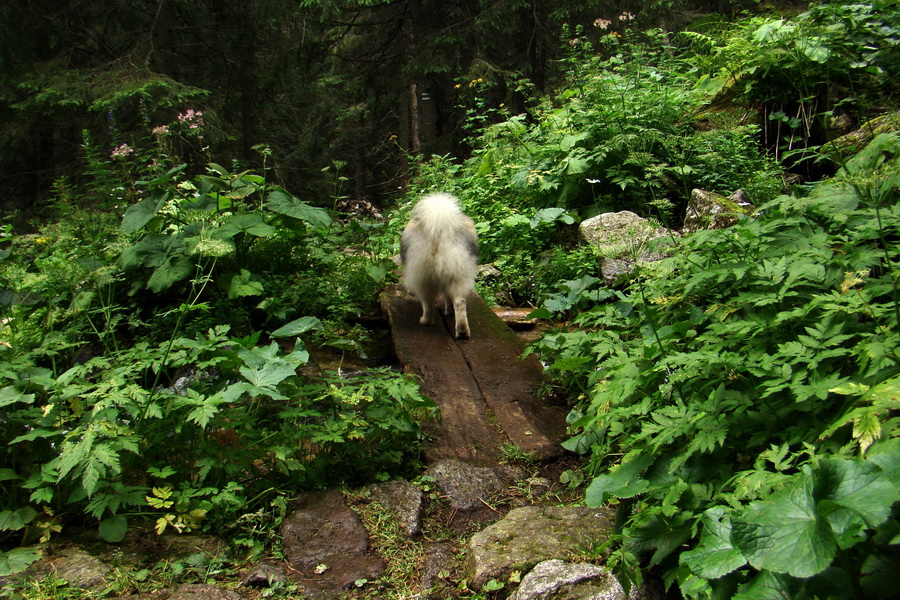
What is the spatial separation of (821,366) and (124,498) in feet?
10.5

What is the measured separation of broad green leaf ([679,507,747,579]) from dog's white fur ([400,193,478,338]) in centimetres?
348

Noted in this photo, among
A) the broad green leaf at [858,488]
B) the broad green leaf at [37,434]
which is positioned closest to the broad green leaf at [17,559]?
the broad green leaf at [37,434]

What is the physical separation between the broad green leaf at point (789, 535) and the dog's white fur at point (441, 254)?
3684 millimetres

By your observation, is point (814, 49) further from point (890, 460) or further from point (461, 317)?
point (890, 460)

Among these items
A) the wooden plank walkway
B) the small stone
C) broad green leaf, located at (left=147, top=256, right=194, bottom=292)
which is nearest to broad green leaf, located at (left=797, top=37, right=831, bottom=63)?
the wooden plank walkway

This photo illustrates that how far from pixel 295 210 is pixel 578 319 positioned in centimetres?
270

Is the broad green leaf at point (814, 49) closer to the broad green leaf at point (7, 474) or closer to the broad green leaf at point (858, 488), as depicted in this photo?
the broad green leaf at point (858, 488)

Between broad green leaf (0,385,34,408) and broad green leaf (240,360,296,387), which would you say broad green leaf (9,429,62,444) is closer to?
broad green leaf (0,385,34,408)

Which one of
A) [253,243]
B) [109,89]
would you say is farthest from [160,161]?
[109,89]

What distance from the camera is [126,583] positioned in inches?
103

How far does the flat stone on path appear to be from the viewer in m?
2.82

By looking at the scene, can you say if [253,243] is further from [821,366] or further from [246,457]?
[821,366]

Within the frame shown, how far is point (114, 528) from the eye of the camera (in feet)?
9.34

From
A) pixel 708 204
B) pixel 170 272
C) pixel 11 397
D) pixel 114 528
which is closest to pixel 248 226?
pixel 170 272
